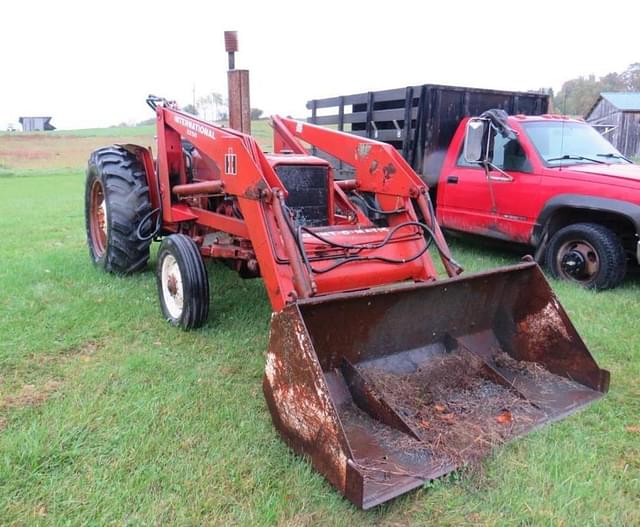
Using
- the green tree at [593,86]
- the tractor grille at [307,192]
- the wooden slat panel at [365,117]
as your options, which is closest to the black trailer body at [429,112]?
the wooden slat panel at [365,117]

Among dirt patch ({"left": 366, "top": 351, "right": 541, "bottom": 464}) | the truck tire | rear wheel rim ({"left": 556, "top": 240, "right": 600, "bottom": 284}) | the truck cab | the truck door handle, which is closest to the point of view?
dirt patch ({"left": 366, "top": 351, "right": 541, "bottom": 464})

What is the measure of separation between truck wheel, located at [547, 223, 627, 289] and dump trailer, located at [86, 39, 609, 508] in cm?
245

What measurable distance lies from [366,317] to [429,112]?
190 inches

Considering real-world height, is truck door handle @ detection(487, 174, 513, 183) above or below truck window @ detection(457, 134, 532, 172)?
below

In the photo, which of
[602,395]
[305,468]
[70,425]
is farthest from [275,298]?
[602,395]

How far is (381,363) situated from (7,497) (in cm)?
202

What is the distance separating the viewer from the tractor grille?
15.2 ft

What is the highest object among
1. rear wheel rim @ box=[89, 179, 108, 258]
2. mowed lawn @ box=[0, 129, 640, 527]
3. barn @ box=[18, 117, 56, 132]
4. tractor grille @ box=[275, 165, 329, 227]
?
barn @ box=[18, 117, 56, 132]

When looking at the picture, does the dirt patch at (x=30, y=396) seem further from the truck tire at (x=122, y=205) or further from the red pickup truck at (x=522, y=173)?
the red pickup truck at (x=522, y=173)

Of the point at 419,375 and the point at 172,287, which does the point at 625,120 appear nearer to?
the point at 172,287

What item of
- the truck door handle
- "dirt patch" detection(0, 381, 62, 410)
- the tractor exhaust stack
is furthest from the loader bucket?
the tractor exhaust stack

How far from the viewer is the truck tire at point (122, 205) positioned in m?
5.60

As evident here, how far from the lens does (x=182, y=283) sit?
438 cm

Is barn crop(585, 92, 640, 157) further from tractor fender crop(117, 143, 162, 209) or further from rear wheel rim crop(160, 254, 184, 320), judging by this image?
rear wheel rim crop(160, 254, 184, 320)
